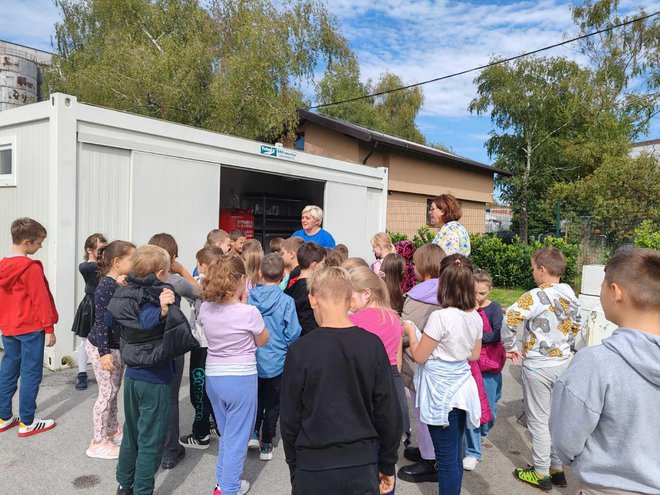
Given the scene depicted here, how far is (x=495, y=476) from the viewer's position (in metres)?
3.64

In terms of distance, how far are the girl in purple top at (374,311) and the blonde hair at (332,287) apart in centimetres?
60

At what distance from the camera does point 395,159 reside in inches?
674

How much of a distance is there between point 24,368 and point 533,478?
4.08 metres

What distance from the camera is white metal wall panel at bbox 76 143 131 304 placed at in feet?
18.6

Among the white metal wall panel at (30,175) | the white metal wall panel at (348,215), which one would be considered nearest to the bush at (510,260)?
the white metal wall panel at (348,215)

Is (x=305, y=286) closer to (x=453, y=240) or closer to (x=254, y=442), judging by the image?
(x=254, y=442)

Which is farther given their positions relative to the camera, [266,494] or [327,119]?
[327,119]

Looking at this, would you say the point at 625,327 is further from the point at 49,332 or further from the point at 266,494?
the point at 49,332

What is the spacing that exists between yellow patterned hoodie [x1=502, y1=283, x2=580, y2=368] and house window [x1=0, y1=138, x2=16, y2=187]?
6.15m

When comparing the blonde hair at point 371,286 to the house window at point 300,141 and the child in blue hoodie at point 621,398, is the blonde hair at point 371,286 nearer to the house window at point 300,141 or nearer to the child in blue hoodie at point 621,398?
the child in blue hoodie at point 621,398

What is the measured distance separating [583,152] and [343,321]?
2622cm

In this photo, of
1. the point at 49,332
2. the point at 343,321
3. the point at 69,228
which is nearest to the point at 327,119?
the point at 69,228

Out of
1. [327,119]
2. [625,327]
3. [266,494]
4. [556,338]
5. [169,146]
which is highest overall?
[327,119]

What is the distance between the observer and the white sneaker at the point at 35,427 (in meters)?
3.92
